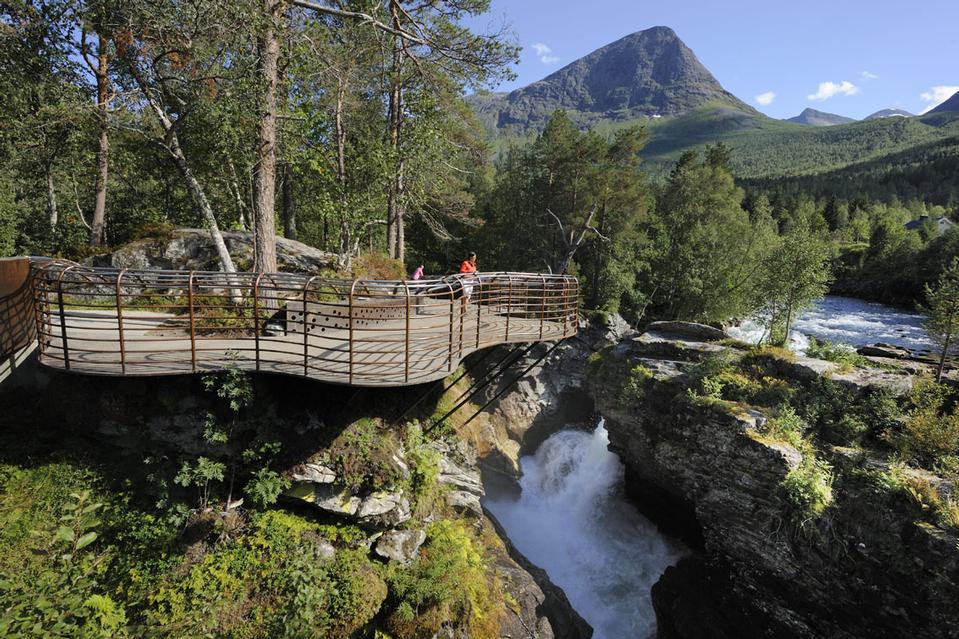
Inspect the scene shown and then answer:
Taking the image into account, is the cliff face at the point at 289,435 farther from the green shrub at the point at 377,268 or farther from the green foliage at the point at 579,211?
the green foliage at the point at 579,211

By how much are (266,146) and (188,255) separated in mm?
7474

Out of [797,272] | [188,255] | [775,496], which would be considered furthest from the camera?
[797,272]

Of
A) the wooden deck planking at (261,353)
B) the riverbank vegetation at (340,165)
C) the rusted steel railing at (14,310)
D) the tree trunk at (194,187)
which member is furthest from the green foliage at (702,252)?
the rusted steel railing at (14,310)

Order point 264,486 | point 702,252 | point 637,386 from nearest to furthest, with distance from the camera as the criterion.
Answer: point 264,486
point 637,386
point 702,252

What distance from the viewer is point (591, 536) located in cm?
1680

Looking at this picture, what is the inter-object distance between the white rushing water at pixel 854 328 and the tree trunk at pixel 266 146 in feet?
92.0

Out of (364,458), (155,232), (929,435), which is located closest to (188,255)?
(155,232)

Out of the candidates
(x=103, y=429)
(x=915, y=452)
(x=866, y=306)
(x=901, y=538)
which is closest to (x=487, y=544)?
(x=103, y=429)

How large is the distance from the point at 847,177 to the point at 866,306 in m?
115

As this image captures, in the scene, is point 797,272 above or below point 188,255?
above

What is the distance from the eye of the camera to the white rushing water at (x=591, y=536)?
13.8 metres

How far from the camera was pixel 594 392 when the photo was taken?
2048 cm

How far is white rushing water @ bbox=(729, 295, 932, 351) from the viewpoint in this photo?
103 ft

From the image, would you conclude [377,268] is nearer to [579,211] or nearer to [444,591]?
[444,591]
